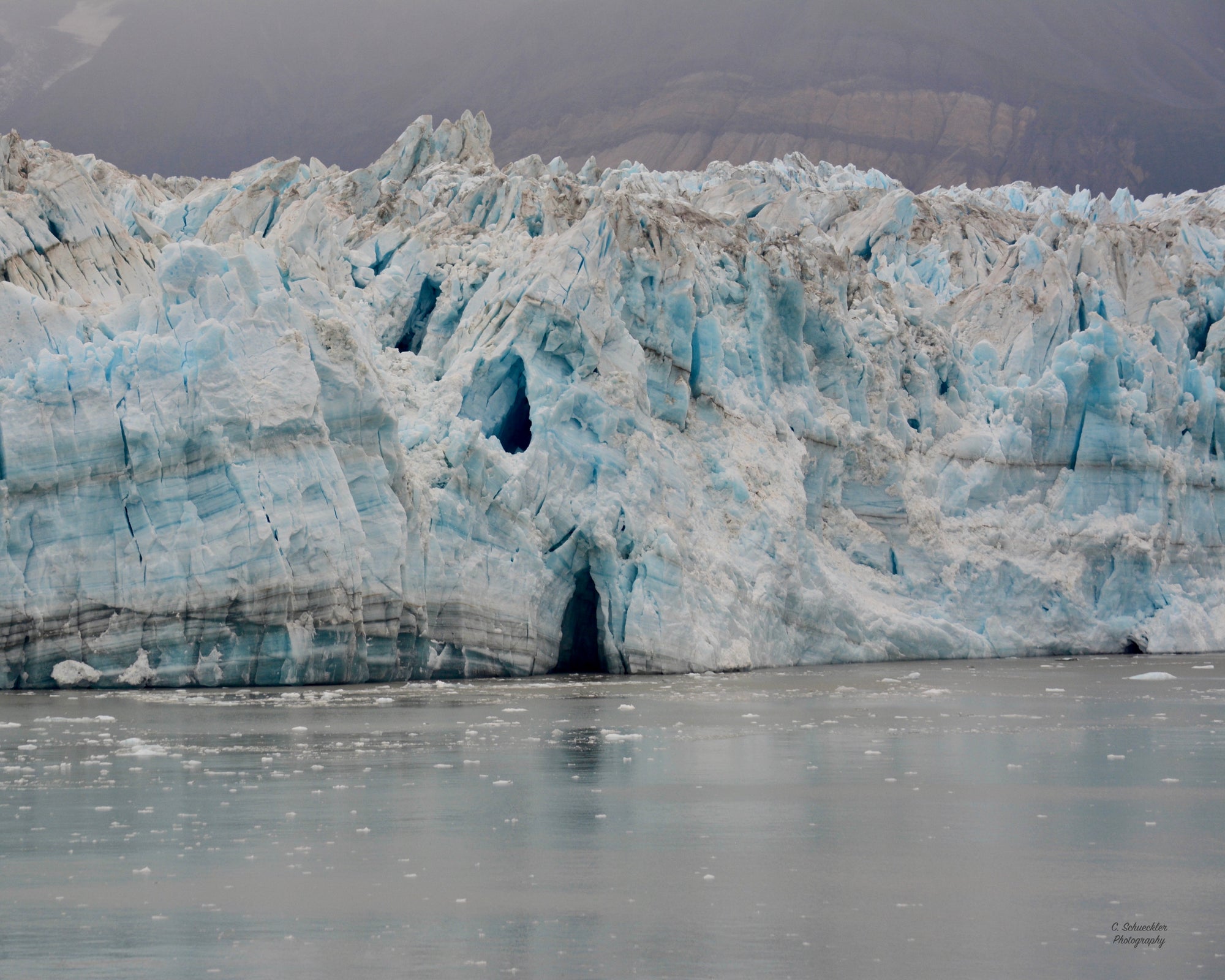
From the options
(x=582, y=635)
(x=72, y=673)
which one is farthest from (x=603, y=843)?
(x=582, y=635)

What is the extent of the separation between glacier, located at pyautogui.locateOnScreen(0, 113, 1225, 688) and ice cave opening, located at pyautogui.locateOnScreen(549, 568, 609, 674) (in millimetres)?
58

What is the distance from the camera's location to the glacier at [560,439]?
49.9 feet

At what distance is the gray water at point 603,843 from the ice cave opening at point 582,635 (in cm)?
513

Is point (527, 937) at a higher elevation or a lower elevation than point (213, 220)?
lower

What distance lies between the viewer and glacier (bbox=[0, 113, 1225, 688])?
15203 mm

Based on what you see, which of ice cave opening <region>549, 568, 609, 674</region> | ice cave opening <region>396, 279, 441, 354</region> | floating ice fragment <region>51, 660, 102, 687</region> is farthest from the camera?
ice cave opening <region>396, 279, 441, 354</region>

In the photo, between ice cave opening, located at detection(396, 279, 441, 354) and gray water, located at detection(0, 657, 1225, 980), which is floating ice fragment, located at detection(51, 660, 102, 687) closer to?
gray water, located at detection(0, 657, 1225, 980)

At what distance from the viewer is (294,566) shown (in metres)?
15.5

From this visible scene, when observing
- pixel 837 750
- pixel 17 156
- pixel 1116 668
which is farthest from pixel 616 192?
pixel 837 750

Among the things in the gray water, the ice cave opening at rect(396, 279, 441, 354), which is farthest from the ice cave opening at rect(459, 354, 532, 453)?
the gray water

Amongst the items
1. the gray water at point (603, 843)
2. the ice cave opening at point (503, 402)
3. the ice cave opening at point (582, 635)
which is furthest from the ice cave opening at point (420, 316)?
the gray water at point (603, 843)

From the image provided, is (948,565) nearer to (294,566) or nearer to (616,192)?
(616,192)

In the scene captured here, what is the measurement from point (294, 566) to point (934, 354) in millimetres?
A: 11918

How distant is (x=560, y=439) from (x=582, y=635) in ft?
9.33
